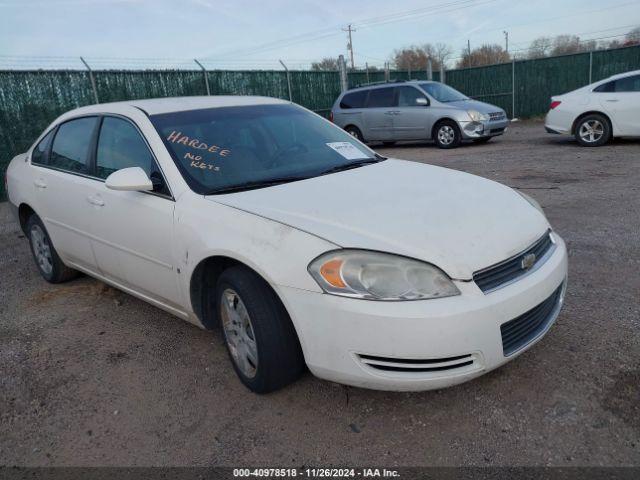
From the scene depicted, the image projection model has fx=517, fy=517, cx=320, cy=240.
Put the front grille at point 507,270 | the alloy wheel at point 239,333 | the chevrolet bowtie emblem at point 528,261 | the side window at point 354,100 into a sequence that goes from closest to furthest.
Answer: the front grille at point 507,270 → the chevrolet bowtie emblem at point 528,261 → the alloy wheel at point 239,333 → the side window at point 354,100

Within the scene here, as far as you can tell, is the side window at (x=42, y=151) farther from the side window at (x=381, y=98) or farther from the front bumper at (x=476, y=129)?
the side window at (x=381, y=98)

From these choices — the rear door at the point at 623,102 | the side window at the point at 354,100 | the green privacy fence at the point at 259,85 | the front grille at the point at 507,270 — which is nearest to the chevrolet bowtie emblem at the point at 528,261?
the front grille at the point at 507,270

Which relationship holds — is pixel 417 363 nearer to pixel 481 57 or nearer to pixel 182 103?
pixel 182 103

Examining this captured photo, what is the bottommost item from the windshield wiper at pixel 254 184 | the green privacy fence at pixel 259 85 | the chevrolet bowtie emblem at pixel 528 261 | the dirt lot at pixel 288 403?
the dirt lot at pixel 288 403

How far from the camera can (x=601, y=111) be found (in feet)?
33.7

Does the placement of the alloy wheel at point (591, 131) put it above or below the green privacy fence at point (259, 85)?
below

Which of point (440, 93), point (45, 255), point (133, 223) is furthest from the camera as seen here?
point (440, 93)

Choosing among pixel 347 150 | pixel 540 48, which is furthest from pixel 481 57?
pixel 347 150

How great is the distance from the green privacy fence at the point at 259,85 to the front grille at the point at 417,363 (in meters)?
10.2

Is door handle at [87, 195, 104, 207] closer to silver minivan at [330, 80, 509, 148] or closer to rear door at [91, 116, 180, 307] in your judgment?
rear door at [91, 116, 180, 307]

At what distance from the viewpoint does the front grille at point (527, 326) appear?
232cm

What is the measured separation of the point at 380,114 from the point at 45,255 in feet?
33.4

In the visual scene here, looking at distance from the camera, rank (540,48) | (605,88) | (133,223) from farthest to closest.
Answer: (540,48), (605,88), (133,223)

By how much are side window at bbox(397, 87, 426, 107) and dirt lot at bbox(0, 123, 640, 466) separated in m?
9.46
